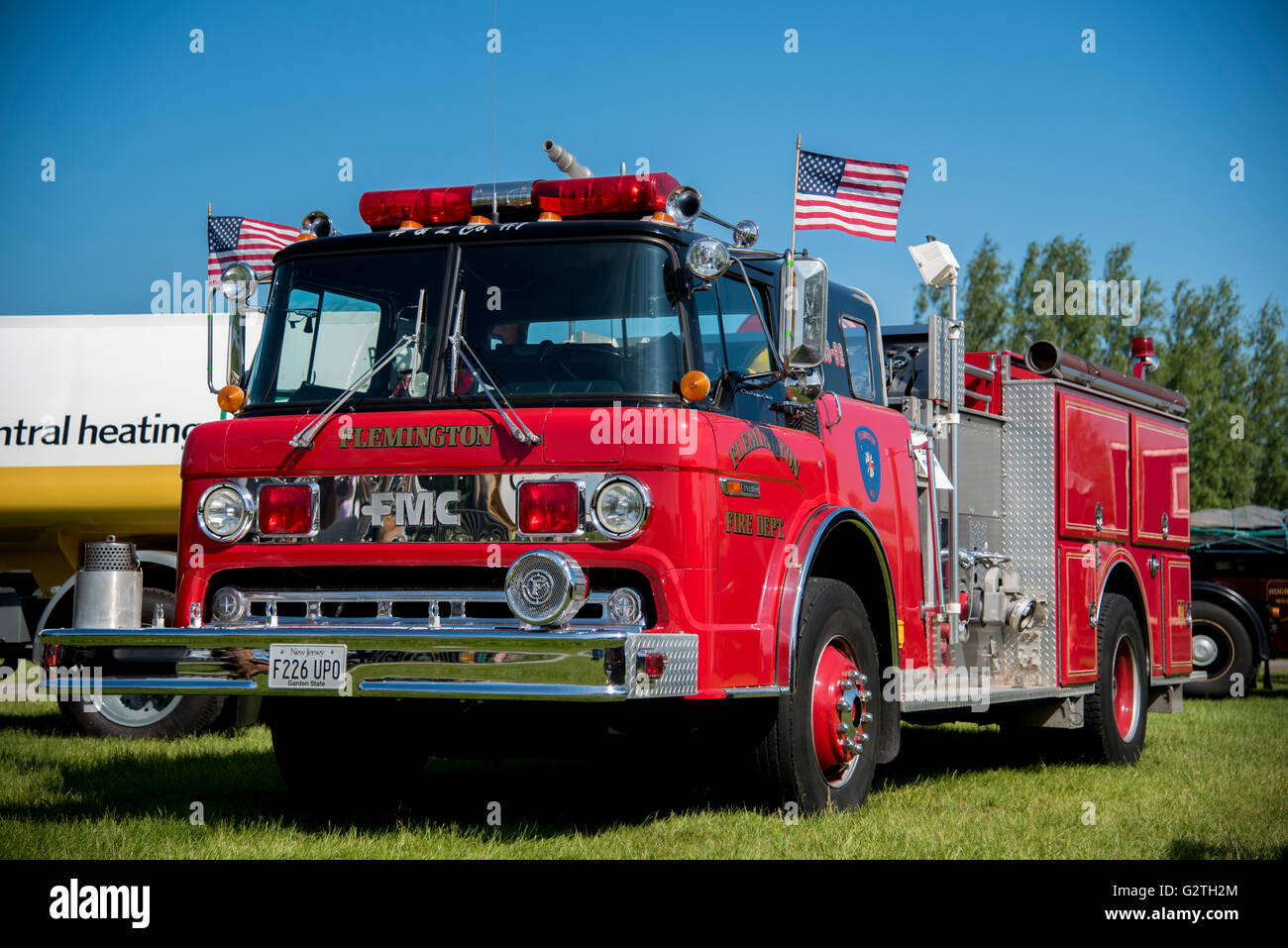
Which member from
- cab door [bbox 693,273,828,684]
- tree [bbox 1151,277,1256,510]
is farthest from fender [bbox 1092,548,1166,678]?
tree [bbox 1151,277,1256,510]

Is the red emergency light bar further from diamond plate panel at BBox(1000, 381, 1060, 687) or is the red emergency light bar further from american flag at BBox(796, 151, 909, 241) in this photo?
diamond plate panel at BBox(1000, 381, 1060, 687)

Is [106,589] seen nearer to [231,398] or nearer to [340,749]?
[231,398]

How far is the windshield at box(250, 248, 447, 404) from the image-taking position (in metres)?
5.86

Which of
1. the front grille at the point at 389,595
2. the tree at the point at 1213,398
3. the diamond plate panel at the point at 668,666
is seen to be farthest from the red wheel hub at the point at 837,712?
the tree at the point at 1213,398

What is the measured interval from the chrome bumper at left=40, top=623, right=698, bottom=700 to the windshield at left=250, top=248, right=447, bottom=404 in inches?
41.4

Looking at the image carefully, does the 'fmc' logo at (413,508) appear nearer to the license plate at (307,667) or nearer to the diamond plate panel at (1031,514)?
the license plate at (307,667)

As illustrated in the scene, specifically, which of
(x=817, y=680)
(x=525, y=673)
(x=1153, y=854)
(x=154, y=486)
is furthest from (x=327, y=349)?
(x=154, y=486)

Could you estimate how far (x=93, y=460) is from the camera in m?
11.4

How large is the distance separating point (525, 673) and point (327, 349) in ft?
6.20

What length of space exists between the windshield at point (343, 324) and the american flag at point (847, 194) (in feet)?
10.2

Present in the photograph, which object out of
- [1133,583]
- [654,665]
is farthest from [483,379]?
[1133,583]

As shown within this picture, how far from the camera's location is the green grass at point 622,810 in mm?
5707

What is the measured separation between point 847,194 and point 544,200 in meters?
3.02
